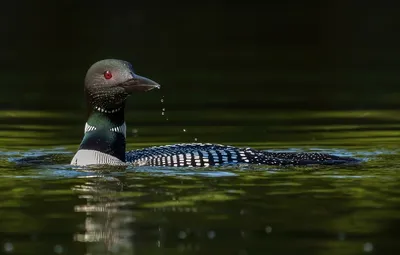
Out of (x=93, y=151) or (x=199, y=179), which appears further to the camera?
(x=93, y=151)

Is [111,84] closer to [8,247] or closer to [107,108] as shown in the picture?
[107,108]

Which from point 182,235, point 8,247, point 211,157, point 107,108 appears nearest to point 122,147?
point 107,108

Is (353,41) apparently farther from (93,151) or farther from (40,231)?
(40,231)

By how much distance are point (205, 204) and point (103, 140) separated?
2.22m

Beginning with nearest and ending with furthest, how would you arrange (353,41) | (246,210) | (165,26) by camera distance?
(246,210), (353,41), (165,26)

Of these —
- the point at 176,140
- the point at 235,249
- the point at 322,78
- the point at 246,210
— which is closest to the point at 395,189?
the point at 246,210

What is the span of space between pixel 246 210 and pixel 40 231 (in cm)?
142

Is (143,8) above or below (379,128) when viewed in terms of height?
above

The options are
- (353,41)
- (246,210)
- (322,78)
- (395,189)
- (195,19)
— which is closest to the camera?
(246,210)

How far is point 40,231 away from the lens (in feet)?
28.5

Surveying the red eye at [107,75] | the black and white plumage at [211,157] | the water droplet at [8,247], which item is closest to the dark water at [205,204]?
the water droplet at [8,247]

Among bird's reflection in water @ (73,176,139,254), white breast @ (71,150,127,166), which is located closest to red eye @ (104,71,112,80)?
white breast @ (71,150,127,166)

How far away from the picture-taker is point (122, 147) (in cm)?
1163

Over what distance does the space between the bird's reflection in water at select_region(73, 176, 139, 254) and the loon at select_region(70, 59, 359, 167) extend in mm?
663
